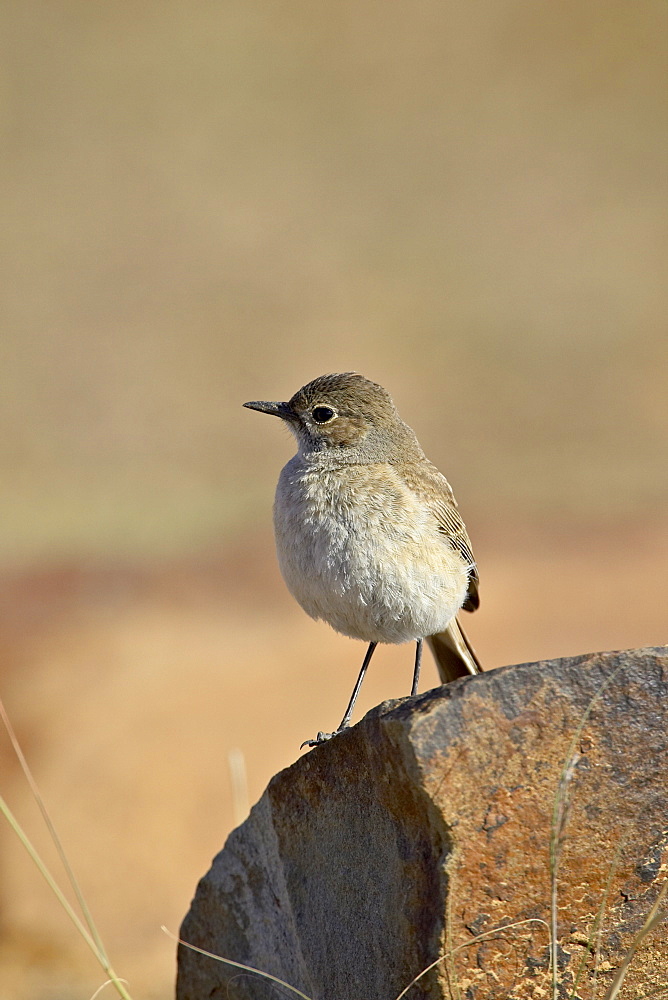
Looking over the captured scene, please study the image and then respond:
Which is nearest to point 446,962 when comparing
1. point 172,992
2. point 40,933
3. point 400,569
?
point 400,569

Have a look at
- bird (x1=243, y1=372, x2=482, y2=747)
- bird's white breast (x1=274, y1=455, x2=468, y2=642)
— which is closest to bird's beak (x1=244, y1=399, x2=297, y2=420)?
bird (x1=243, y1=372, x2=482, y2=747)

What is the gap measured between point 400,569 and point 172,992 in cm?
388

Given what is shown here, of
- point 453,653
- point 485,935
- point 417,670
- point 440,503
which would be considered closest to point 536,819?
point 485,935

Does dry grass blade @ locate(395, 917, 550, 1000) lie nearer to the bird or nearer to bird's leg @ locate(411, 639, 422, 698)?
the bird

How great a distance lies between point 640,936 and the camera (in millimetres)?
3496

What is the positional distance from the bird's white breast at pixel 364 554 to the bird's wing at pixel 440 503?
10 cm

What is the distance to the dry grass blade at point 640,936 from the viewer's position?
3.48 meters

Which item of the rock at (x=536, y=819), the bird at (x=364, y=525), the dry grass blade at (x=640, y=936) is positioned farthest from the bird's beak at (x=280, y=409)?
the dry grass blade at (x=640, y=936)

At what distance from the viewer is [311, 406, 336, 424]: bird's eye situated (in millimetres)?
6062

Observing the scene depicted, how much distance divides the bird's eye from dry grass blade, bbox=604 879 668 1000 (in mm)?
3001

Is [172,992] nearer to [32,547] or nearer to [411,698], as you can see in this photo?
[411,698]

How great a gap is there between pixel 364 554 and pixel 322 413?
998mm

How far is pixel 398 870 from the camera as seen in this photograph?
420 cm

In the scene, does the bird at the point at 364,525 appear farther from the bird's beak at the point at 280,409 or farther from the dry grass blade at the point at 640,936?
the dry grass blade at the point at 640,936
